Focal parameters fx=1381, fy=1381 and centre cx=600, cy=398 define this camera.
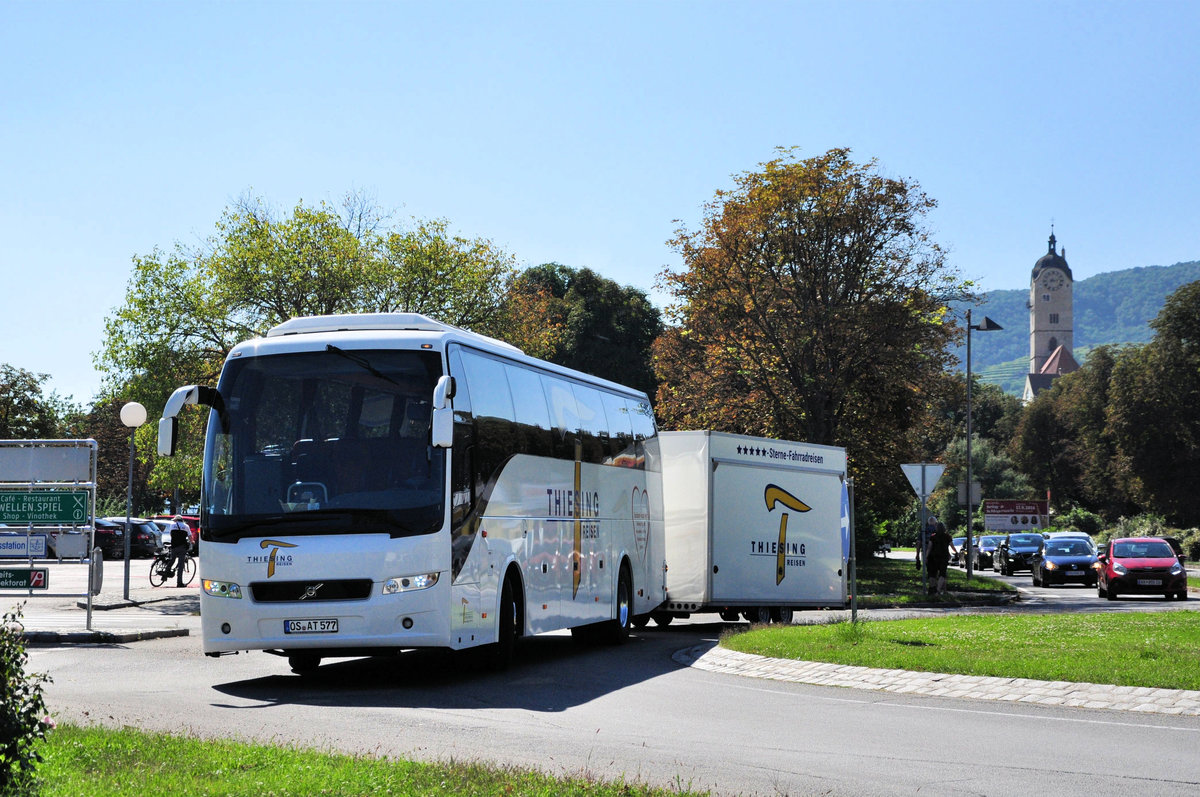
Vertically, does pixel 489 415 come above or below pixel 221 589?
above

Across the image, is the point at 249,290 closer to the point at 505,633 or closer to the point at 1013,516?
the point at 505,633

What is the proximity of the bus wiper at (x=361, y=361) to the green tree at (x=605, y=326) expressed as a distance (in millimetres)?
54320

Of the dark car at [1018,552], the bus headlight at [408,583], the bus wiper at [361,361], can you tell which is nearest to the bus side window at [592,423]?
the bus wiper at [361,361]

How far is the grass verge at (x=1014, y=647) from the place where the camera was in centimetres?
1412

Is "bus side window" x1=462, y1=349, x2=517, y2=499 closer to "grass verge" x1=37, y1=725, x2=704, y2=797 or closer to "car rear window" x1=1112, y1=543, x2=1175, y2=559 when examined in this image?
"grass verge" x1=37, y1=725, x2=704, y2=797

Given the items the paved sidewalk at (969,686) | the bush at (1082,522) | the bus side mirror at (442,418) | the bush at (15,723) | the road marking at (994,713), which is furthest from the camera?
the bush at (1082,522)

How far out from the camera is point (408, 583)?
13.2 meters

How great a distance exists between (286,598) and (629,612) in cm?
780

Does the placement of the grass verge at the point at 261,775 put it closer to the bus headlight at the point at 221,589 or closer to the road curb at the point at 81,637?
the bus headlight at the point at 221,589

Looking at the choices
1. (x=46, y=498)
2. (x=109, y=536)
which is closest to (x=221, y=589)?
(x=46, y=498)

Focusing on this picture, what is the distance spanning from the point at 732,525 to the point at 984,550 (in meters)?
43.9

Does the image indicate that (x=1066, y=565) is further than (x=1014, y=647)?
Yes

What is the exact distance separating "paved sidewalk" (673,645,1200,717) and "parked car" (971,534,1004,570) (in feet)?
160

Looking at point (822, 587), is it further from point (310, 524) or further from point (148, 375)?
point (148, 375)
